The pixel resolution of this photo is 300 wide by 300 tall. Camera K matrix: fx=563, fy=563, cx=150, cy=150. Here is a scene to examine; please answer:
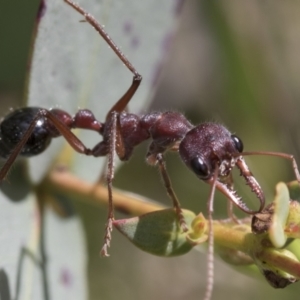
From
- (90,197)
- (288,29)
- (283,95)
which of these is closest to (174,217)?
(90,197)

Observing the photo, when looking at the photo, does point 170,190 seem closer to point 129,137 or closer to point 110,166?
point 110,166

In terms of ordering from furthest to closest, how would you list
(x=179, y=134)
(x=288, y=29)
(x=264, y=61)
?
1. (x=288, y=29)
2. (x=264, y=61)
3. (x=179, y=134)

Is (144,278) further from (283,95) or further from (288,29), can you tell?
(288,29)

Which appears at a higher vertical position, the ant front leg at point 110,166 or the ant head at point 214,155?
the ant head at point 214,155

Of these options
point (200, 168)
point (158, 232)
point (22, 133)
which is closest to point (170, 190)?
point (200, 168)

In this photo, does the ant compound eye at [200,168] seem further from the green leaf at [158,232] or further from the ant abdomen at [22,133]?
the ant abdomen at [22,133]

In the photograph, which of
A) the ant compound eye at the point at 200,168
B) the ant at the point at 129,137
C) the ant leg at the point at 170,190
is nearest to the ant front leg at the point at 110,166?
the ant at the point at 129,137

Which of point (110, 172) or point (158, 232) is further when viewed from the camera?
point (110, 172)

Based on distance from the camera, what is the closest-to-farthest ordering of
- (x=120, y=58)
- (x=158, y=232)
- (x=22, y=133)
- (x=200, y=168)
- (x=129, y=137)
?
(x=158, y=232)
(x=200, y=168)
(x=120, y=58)
(x=22, y=133)
(x=129, y=137)
